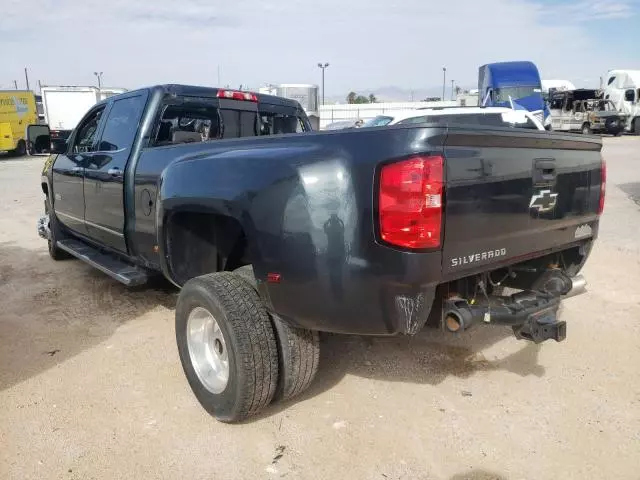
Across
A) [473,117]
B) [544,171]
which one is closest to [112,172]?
[544,171]

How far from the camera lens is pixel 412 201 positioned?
2205 millimetres

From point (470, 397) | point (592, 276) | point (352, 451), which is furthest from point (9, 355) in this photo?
point (592, 276)

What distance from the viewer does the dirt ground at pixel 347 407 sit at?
8.57 ft

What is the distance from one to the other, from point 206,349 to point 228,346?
0.48 metres

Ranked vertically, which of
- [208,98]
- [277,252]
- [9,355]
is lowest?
[9,355]

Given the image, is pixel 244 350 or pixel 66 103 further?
pixel 66 103

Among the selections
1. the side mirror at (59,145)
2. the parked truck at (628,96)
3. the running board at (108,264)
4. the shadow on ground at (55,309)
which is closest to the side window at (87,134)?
the side mirror at (59,145)

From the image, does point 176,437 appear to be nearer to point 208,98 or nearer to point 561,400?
point 561,400

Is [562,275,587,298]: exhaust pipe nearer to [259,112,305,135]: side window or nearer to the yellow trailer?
[259,112,305,135]: side window

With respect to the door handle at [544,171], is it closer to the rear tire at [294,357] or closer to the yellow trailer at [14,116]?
the rear tire at [294,357]

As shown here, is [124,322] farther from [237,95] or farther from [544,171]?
[544,171]

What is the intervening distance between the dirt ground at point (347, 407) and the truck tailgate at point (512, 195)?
37.6 inches

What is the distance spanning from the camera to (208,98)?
4.44 m

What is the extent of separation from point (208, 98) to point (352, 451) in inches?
121
